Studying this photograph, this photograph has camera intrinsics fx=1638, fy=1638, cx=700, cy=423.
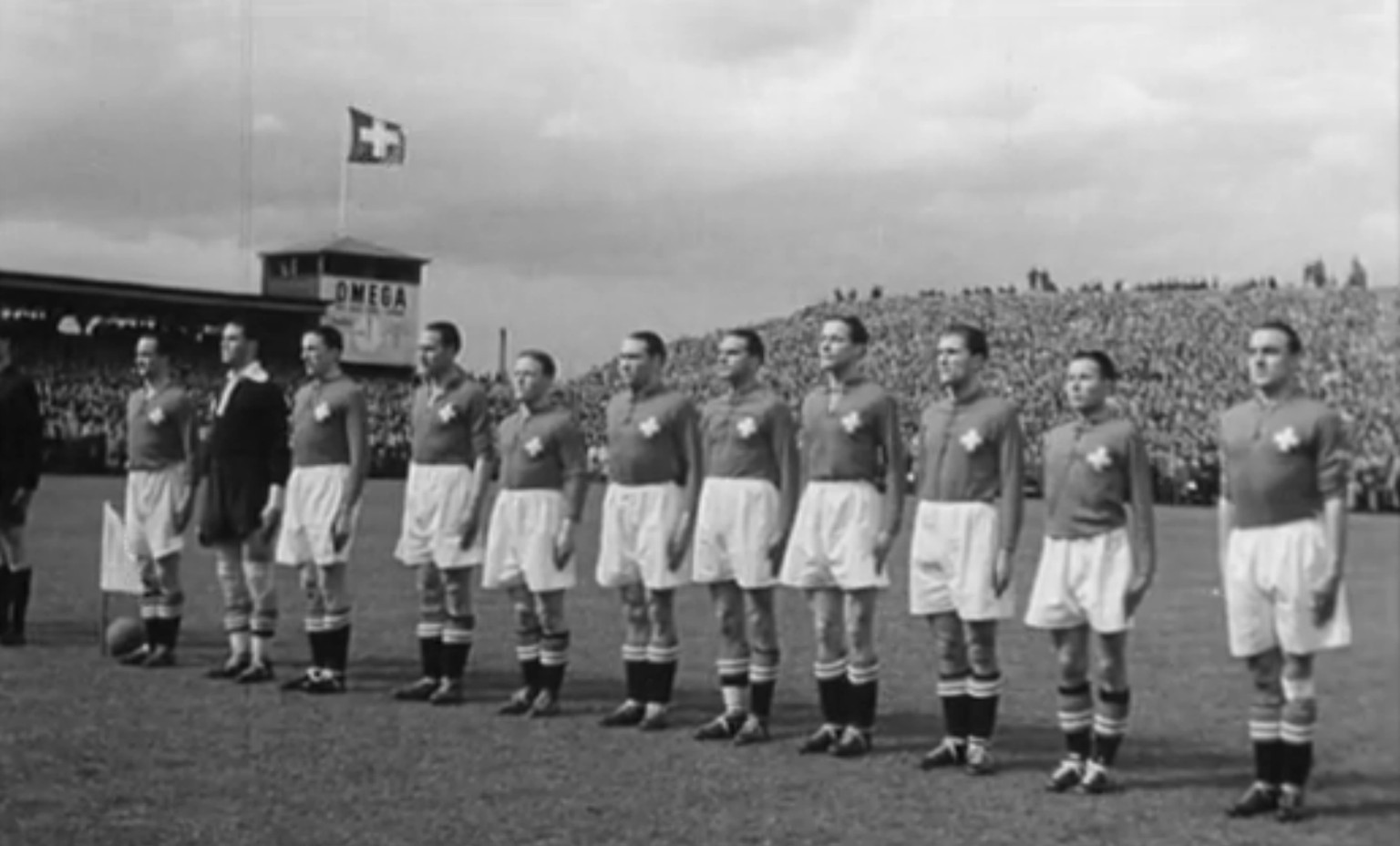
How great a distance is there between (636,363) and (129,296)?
2684 millimetres

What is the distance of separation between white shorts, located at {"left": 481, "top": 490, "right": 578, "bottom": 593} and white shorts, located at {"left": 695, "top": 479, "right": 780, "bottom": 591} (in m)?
0.84

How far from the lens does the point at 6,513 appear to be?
9.89 meters

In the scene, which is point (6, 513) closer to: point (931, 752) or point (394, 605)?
point (394, 605)

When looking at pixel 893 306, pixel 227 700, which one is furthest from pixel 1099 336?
pixel 227 700

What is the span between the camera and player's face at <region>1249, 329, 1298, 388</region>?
225 inches

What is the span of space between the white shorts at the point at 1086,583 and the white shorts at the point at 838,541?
2.58ft

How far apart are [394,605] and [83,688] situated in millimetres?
4358

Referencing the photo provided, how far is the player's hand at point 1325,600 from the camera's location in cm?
555

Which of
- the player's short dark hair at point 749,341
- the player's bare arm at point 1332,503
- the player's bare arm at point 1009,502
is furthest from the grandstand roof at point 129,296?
the player's bare arm at point 1332,503

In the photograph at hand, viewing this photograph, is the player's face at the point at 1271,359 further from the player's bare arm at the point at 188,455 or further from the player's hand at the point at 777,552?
the player's bare arm at the point at 188,455

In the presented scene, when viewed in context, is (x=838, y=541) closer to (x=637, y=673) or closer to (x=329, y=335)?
(x=637, y=673)

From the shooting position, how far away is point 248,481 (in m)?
8.59

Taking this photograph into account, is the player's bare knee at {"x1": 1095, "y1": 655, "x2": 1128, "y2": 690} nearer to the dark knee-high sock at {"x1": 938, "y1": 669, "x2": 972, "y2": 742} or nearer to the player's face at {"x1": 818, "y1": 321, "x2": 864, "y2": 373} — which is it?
the dark knee-high sock at {"x1": 938, "y1": 669, "x2": 972, "y2": 742}

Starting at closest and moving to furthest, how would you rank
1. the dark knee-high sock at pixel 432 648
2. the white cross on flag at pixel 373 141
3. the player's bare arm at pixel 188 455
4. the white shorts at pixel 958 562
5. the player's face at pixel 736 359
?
1. the white cross on flag at pixel 373 141
2. the white shorts at pixel 958 562
3. the player's face at pixel 736 359
4. the dark knee-high sock at pixel 432 648
5. the player's bare arm at pixel 188 455
